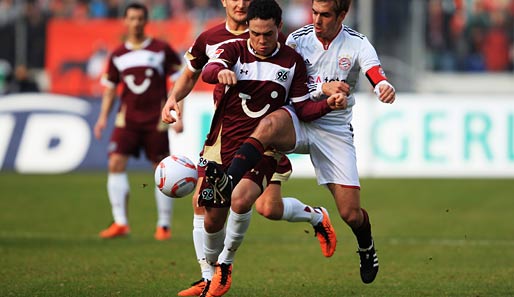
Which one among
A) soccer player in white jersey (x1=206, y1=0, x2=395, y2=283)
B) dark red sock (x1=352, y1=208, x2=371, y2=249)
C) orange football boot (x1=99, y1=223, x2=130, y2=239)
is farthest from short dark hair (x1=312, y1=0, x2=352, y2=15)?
orange football boot (x1=99, y1=223, x2=130, y2=239)

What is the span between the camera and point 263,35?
23.8ft

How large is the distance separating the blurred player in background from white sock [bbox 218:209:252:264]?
14.3 ft

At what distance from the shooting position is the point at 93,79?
22094 mm

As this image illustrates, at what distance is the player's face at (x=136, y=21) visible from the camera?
1179cm

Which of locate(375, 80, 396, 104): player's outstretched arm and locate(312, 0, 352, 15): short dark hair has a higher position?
locate(312, 0, 352, 15): short dark hair

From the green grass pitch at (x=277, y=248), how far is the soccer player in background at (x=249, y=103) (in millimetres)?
579

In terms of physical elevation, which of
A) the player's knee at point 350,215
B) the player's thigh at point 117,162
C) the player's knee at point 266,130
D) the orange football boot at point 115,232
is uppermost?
the player's knee at point 266,130

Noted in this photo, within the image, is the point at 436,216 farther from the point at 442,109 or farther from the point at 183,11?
the point at 183,11

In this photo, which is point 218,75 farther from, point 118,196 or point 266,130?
point 118,196

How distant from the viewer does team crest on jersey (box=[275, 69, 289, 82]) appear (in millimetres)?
7469

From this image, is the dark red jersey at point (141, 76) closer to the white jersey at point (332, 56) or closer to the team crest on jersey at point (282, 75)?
the white jersey at point (332, 56)

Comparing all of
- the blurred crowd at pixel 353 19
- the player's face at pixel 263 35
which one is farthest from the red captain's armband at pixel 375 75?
the blurred crowd at pixel 353 19

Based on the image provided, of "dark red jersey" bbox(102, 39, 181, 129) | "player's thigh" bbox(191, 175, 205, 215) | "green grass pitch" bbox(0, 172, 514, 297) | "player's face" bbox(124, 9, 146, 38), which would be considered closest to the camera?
"player's thigh" bbox(191, 175, 205, 215)

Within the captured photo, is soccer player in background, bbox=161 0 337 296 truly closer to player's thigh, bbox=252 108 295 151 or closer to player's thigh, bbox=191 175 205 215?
player's thigh, bbox=191 175 205 215
